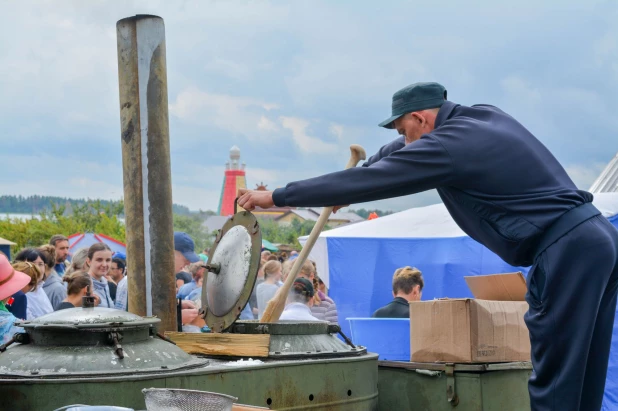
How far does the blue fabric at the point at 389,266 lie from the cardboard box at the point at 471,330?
4.37 meters

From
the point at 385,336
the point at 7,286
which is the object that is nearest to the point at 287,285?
the point at 7,286

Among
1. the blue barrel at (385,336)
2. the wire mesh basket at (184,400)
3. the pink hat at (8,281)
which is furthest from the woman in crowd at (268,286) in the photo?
the wire mesh basket at (184,400)

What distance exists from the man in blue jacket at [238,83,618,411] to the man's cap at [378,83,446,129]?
159 millimetres

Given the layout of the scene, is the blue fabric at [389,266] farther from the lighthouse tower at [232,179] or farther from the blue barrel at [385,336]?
the lighthouse tower at [232,179]

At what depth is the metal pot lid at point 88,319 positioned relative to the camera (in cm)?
345

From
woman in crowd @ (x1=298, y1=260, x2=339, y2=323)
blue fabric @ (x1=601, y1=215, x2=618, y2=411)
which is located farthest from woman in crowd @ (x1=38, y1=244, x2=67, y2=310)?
blue fabric @ (x1=601, y1=215, x2=618, y2=411)

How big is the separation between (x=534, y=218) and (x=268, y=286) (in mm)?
5588

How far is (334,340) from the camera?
14.2 ft

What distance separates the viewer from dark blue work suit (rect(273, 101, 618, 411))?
336cm

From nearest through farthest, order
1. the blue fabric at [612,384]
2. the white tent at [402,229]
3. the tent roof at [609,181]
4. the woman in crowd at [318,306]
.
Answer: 1. the blue fabric at [612,384]
2. the woman in crowd at [318,306]
3. the white tent at [402,229]
4. the tent roof at [609,181]

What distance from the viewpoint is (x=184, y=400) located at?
2646 millimetres

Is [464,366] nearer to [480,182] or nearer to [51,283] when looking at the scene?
[480,182]

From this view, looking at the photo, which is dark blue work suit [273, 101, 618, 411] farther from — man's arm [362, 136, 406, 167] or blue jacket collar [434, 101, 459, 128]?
man's arm [362, 136, 406, 167]

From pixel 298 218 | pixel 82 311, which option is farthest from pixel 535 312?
pixel 298 218
